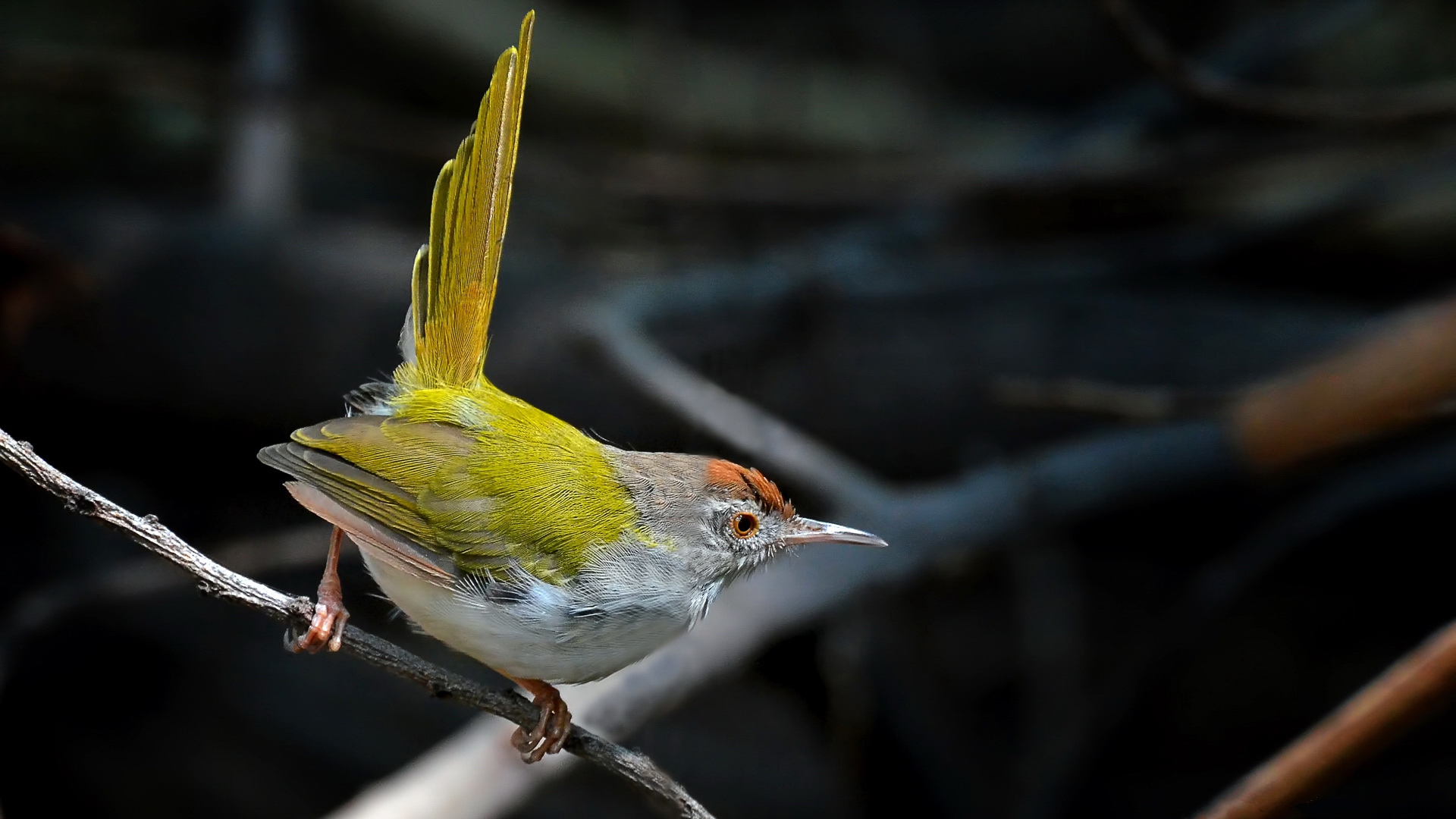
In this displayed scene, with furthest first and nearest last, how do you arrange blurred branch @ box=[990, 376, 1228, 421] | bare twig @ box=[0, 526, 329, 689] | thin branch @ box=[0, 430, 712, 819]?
1. bare twig @ box=[0, 526, 329, 689]
2. blurred branch @ box=[990, 376, 1228, 421]
3. thin branch @ box=[0, 430, 712, 819]

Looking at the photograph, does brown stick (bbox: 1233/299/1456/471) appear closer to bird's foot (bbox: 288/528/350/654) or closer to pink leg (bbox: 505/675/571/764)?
pink leg (bbox: 505/675/571/764)

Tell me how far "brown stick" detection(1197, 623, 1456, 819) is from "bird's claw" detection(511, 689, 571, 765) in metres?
0.87

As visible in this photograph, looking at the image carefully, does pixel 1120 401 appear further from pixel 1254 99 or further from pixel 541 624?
pixel 541 624

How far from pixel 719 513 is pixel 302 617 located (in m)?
0.72

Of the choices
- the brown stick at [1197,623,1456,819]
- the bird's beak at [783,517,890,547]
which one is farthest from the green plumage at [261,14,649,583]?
the brown stick at [1197,623,1456,819]

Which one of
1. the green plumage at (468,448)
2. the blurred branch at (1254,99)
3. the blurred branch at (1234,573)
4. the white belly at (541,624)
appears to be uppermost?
the blurred branch at (1254,99)

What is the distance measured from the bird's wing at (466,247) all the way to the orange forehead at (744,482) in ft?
1.38

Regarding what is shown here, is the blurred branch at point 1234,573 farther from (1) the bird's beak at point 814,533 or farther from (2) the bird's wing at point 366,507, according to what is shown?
(2) the bird's wing at point 366,507

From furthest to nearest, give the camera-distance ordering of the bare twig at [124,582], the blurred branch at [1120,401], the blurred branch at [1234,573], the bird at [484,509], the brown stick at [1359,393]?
the blurred branch at [1234,573] → the bare twig at [124,582] → the blurred branch at [1120,401] → the brown stick at [1359,393] → the bird at [484,509]

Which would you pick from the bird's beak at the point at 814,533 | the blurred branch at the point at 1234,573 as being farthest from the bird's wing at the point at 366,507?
the blurred branch at the point at 1234,573

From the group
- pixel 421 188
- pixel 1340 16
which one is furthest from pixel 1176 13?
pixel 421 188

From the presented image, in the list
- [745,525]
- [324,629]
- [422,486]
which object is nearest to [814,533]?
[745,525]

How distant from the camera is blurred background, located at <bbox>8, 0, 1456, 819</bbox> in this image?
3.42 metres

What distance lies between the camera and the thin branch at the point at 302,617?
4.63ft
